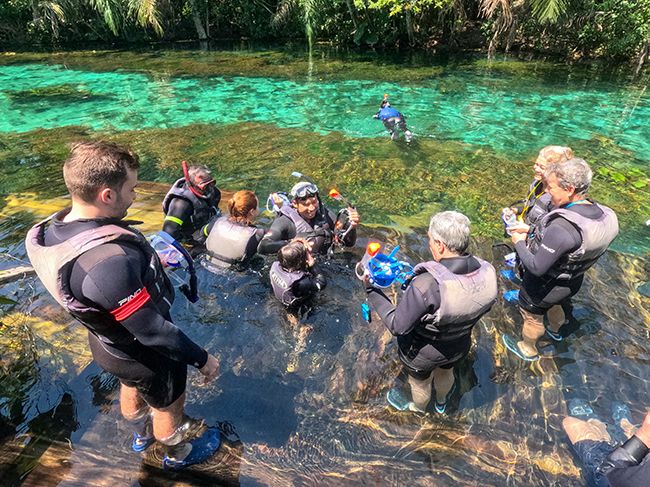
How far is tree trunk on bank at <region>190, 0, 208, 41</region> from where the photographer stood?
28703mm

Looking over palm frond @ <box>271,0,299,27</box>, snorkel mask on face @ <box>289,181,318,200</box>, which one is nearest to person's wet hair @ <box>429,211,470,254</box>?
snorkel mask on face @ <box>289,181,318,200</box>

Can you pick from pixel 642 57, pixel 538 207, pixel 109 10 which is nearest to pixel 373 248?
pixel 538 207

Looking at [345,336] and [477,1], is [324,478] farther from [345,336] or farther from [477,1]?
[477,1]

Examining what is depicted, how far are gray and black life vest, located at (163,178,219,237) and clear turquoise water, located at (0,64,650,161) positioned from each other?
746 centimetres

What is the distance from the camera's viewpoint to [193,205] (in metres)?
6.03

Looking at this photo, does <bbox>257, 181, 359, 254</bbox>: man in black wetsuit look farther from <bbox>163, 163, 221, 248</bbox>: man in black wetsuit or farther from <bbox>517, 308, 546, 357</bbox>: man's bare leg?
<bbox>517, 308, 546, 357</bbox>: man's bare leg

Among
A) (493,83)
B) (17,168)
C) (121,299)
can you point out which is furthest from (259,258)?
(493,83)

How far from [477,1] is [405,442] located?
27285mm

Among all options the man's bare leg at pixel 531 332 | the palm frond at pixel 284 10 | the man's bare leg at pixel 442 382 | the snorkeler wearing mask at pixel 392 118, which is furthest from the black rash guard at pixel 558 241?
the palm frond at pixel 284 10

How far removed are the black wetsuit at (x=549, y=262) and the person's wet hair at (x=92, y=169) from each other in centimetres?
371

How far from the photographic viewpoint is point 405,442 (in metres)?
3.82

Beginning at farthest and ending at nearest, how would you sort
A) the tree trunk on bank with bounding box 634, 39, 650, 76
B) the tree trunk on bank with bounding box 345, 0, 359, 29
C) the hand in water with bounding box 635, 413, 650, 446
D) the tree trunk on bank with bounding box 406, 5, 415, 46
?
the tree trunk on bank with bounding box 345, 0, 359, 29 < the tree trunk on bank with bounding box 406, 5, 415, 46 < the tree trunk on bank with bounding box 634, 39, 650, 76 < the hand in water with bounding box 635, 413, 650, 446

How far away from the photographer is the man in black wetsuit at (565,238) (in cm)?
373

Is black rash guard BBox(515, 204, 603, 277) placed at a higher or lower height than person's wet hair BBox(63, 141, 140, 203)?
lower
